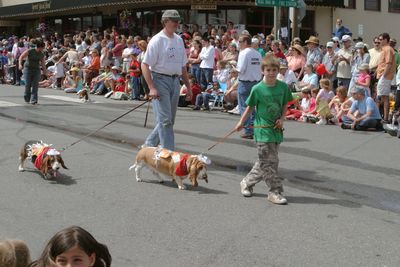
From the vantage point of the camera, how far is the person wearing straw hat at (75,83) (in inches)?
842

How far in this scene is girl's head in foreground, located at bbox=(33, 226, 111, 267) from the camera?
2.37 m

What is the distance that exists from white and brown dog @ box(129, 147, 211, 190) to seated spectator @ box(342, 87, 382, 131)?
6000mm

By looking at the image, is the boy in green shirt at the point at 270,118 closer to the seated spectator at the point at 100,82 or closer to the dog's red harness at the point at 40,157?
the dog's red harness at the point at 40,157

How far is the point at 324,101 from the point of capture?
12984mm

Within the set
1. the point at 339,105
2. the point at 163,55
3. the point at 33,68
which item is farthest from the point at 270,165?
the point at 33,68

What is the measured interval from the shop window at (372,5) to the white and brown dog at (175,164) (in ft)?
77.7

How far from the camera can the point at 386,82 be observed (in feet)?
41.2

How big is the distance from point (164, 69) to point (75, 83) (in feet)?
49.0

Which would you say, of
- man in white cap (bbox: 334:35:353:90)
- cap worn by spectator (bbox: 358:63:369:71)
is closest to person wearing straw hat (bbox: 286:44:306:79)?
man in white cap (bbox: 334:35:353:90)

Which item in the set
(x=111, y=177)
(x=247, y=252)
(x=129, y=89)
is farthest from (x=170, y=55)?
(x=129, y=89)

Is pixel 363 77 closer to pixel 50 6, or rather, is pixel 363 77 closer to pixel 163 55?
pixel 163 55

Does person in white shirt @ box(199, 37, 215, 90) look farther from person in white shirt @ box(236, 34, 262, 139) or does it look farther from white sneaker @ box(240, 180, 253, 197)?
white sneaker @ box(240, 180, 253, 197)

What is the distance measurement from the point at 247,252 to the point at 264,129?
6.20ft

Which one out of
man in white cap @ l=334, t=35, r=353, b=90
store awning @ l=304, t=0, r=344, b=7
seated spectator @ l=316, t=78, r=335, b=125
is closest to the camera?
seated spectator @ l=316, t=78, r=335, b=125
